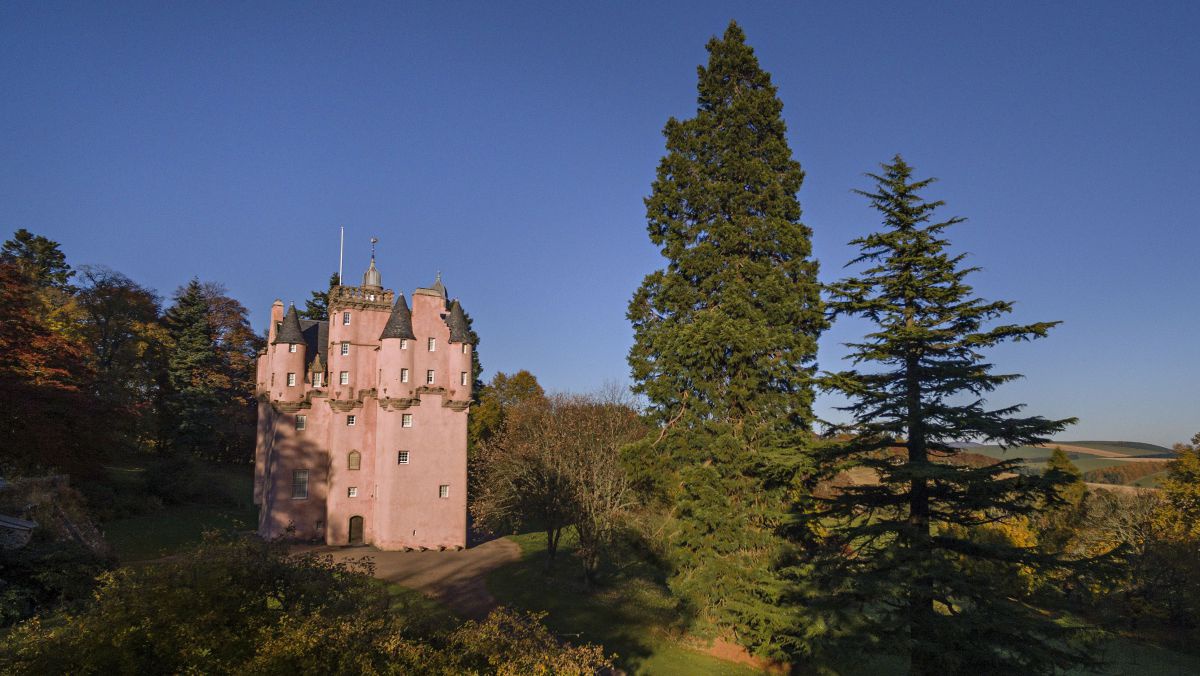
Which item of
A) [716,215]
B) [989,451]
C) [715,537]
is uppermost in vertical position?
[716,215]

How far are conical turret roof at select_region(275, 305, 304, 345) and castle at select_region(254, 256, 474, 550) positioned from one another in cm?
6

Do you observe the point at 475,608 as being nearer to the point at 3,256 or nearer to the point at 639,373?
the point at 639,373

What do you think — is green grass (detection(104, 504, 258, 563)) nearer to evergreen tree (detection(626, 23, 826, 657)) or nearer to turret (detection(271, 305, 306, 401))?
turret (detection(271, 305, 306, 401))

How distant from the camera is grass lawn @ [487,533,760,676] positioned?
19.2 metres

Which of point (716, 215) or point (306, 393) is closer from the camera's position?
point (716, 215)

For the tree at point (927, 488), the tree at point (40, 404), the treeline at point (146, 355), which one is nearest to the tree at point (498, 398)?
Result: the treeline at point (146, 355)

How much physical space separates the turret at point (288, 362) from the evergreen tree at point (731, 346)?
23574 millimetres

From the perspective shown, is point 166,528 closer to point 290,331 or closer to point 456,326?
point 290,331

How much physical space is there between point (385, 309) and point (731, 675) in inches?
1105

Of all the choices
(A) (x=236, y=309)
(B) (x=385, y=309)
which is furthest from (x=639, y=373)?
(A) (x=236, y=309)

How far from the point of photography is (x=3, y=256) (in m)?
49.5

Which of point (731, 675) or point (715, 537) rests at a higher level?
point (715, 537)

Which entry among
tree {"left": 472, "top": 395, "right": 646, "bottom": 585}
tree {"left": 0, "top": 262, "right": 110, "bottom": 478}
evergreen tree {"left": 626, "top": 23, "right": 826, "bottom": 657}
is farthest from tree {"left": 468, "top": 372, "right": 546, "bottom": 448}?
evergreen tree {"left": 626, "top": 23, "right": 826, "bottom": 657}

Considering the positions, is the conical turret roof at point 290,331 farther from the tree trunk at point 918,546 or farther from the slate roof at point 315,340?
the tree trunk at point 918,546
